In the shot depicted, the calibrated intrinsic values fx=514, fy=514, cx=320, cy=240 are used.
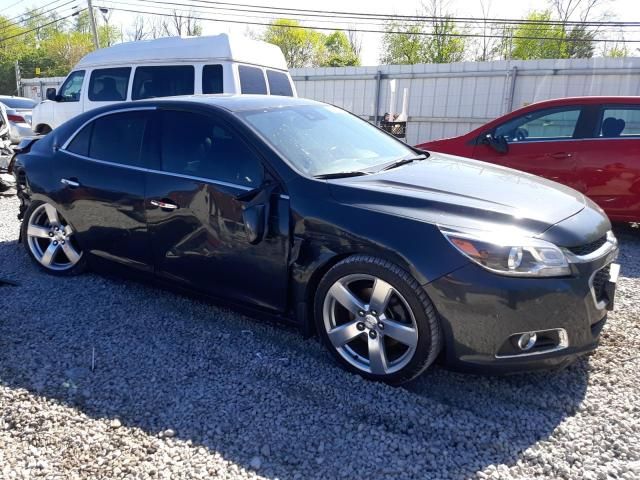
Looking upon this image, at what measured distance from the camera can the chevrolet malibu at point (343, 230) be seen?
250cm

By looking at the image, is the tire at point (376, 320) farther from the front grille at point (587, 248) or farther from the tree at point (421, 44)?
the tree at point (421, 44)

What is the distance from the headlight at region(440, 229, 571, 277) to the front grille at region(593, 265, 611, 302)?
27cm

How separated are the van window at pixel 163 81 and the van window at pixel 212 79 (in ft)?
0.74

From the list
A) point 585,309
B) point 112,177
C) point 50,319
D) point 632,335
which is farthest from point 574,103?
point 50,319

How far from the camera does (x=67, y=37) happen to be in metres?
49.6

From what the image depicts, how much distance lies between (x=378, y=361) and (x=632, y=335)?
181 centimetres

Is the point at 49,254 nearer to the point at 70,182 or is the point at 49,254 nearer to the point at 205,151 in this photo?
the point at 70,182

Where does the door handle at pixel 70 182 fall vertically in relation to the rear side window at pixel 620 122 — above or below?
below

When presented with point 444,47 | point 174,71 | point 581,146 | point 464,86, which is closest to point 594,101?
point 581,146

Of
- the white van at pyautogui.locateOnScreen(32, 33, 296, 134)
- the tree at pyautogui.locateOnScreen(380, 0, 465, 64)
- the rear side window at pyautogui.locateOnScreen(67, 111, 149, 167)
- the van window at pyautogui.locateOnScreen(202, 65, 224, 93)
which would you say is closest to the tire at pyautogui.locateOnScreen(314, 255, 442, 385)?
the rear side window at pyautogui.locateOnScreen(67, 111, 149, 167)

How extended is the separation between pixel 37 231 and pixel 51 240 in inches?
6.4

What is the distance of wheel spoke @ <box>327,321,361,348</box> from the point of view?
2.83 meters

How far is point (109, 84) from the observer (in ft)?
29.7

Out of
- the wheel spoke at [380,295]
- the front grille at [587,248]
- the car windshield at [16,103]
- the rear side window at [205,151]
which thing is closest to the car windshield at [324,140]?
the rear side window at [205,151]
